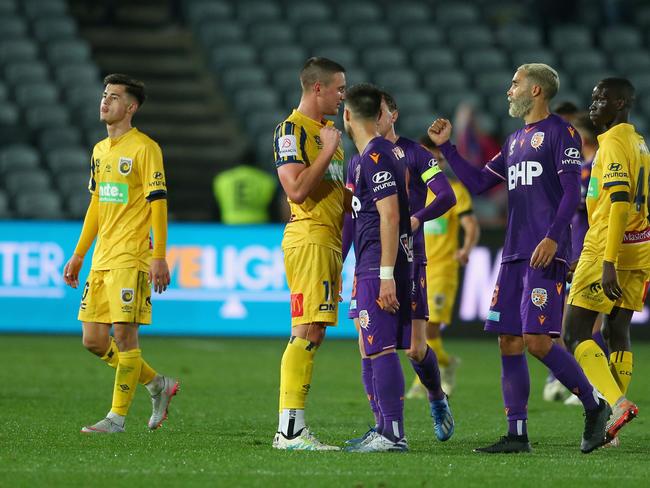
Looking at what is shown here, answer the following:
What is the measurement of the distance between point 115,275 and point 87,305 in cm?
30

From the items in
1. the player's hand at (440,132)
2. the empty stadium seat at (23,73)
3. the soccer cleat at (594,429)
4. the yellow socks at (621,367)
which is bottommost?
the soccer cleat at (594,429)

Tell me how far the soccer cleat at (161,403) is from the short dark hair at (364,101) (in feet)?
8.04

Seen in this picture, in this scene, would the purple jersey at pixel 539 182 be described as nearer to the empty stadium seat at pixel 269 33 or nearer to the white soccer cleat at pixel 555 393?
the white soccer cleat at pixel 555 393

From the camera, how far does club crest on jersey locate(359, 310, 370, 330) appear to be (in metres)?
7.68

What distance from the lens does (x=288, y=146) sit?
780 centimetres

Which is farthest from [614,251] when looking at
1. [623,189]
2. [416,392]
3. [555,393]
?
[416,392]

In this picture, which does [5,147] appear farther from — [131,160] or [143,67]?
[131,160]

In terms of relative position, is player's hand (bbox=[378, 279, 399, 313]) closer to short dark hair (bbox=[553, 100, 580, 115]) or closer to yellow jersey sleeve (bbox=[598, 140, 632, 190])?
yellow jersey sleeve (bbox=[598, 140, 632, 190])

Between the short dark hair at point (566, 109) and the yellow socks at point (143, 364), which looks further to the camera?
the short dark hair at point (566, 109)

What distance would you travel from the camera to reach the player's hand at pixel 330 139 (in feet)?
25.1

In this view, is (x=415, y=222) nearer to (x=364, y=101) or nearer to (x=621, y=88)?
(x=364, y=101)

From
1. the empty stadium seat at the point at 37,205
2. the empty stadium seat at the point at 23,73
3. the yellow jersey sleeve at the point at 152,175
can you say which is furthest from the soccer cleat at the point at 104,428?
the empty stadium seat at the point at 23,73

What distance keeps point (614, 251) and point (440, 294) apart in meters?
4.18

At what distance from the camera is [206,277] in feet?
55.3
